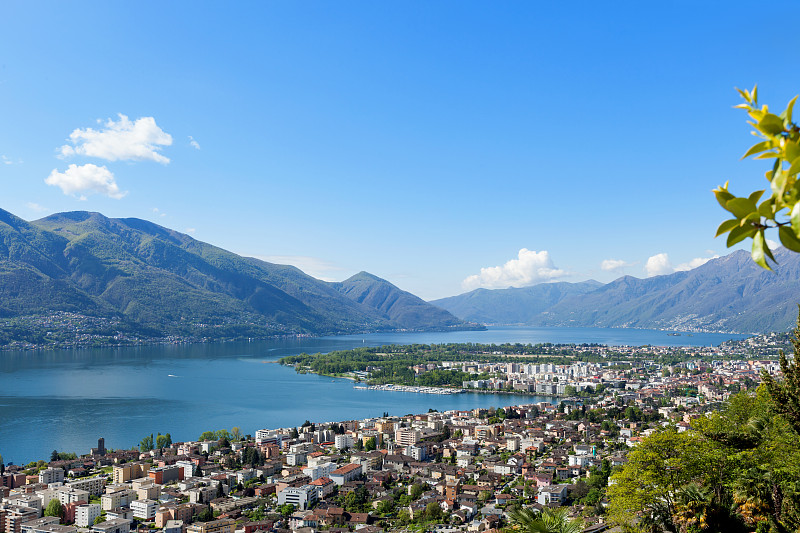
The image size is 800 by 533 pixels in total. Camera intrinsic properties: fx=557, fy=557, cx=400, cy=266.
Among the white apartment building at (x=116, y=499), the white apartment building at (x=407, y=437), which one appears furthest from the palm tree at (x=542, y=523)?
the white apartment building at (x=407, y=437)

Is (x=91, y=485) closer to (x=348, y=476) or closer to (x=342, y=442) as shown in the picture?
(x=348, y=476)

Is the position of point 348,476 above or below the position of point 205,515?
below

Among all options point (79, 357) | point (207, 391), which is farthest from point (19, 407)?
point (79, 357)

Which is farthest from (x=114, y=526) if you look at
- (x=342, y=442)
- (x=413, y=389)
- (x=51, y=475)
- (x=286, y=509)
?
(x=413, y=389)

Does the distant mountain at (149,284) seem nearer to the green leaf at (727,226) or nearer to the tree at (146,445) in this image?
the tree at (146,445)

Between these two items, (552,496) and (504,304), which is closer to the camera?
(552,496)

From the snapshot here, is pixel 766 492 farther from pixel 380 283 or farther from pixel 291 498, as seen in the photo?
pixel 380 283
